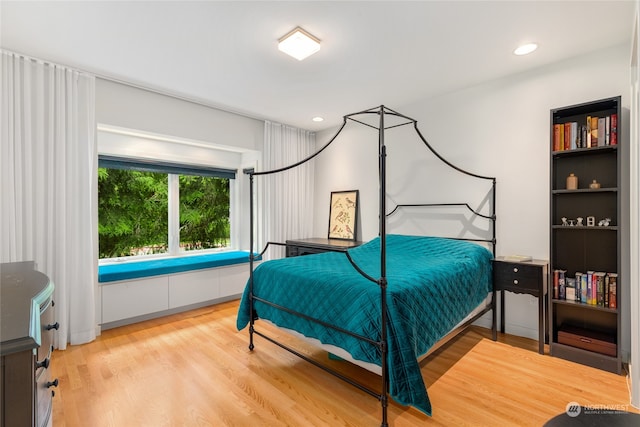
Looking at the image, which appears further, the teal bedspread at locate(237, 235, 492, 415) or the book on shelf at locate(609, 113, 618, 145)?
the book on shelf at locate(609, 113, 618, 145)

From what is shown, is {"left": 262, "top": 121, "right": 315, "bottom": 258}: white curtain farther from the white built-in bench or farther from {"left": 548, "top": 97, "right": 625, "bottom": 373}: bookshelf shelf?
{"left": 548, "top": 97, "right": 625, "bottom": 373}: bookshelf shelf

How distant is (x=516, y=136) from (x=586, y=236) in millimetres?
1069

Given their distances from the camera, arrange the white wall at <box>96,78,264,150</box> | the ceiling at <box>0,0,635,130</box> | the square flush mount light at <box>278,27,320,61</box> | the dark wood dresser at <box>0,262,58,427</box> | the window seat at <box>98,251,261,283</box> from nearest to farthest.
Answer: the dark wood dresser at <box>0,262,58,427</box>
the ceiling at <box>0,0,635,130</box>
the square flush mount light at <box>278,27,320,61</box>
the white wall at <box>96,78,264,150</box>
the window seat at <box>98,251,261,283</box>

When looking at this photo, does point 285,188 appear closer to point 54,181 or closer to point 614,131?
point 54,181

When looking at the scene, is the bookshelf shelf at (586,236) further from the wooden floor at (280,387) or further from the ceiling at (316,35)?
the ceiling at (316,35)

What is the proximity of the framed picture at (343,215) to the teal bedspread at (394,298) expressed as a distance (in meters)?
1.45

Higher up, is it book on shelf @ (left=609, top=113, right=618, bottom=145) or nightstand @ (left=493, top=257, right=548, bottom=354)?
book on shelf @ (left=609, top=113, right=618, bottom=145)

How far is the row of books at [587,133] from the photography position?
2.29 m

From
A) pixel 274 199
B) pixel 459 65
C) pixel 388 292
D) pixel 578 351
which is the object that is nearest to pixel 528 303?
pixel 578 351

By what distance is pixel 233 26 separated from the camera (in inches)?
85.4

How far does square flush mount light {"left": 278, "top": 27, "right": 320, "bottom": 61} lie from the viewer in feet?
7.29

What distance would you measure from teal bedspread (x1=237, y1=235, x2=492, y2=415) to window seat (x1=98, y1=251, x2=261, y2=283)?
0.61 m

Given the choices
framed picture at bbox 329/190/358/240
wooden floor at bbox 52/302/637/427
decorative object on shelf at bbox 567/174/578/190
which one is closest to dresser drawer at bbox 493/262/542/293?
wooden floor at bbox 52/302/637/427

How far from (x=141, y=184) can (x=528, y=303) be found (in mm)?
4601
